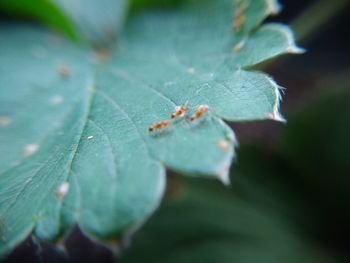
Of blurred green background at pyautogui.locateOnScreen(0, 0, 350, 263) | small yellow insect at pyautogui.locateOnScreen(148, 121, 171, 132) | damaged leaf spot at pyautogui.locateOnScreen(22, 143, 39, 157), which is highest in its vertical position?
small yellow insect at pyautogui.locateOnScreen(148, 121, 171, 132)

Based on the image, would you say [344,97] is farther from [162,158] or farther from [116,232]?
[116,232]

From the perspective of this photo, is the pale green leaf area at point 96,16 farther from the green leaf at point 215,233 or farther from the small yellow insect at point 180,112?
the small yellow insect at point 180,112

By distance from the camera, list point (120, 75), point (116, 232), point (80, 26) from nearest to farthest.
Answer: point (116, 232), point (120, 75), point (80, 26)

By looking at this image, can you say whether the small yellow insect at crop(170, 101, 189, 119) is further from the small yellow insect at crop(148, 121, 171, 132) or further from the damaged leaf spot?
the damaged leaf spot

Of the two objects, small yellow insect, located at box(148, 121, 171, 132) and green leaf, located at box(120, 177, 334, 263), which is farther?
green leaf, located at box(120, 177, 334, 263)

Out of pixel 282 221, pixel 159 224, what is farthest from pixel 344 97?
pixel 159 224

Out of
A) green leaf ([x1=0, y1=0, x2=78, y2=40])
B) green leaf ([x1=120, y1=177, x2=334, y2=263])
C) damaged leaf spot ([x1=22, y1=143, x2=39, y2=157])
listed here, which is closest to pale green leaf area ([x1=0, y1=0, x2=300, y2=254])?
damaged leaf spot ([x1=22, y1=143, x2=39, y2=157])
